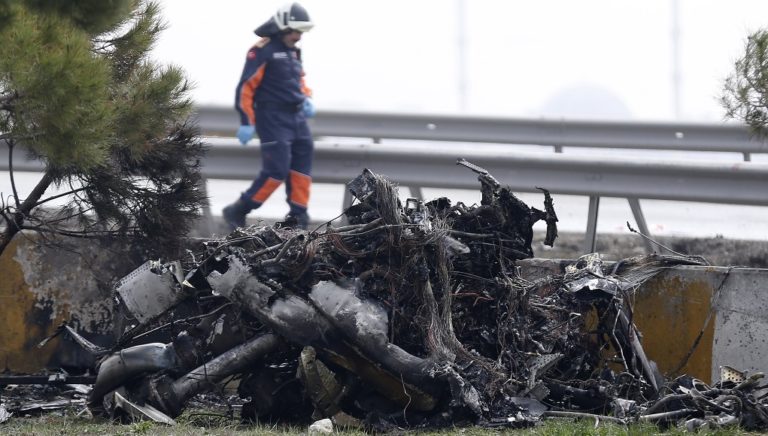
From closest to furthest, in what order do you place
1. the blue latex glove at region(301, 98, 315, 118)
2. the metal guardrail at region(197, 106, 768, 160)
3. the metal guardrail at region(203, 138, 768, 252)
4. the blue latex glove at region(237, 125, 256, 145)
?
the metal guardrail at region(203, 138, 768, 252)
the blue latex glove at region(237, 125, 256, 145)
the blue latex glove at region(301, 98, 315, 118)
the metal guardrail at region(197, 106, 768, 160)

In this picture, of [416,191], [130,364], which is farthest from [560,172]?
[130,364]

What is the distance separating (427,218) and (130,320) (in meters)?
1.94

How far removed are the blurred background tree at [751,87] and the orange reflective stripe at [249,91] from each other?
4823 millimetres

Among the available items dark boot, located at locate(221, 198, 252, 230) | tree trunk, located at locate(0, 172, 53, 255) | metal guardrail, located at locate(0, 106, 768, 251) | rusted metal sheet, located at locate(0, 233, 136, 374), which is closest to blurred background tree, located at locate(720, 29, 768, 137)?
metal guardrail, located at locate(0, 106, 768, 251)

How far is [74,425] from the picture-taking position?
5.48 m

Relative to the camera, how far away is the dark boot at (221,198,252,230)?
398 inches

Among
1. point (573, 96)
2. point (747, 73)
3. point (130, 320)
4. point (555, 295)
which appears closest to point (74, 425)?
point (130, 320)

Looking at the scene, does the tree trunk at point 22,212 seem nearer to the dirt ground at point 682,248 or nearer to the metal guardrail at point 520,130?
the dirt ground at point 682,248

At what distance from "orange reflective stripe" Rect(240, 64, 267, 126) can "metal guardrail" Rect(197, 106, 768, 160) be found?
1.56m

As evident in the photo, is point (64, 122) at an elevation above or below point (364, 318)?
above

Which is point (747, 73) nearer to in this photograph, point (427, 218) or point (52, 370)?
point (427, 218)

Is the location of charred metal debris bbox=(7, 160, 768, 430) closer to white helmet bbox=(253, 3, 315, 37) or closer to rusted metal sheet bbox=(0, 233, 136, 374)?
rusted metal sheet bbox=(0, 233, 136, 374)

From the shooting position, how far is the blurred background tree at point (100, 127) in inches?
203

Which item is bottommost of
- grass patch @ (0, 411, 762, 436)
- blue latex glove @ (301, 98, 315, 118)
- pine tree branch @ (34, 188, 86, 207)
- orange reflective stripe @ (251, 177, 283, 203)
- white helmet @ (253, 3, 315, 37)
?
grass patch @ (0, 411, 762, 436)
